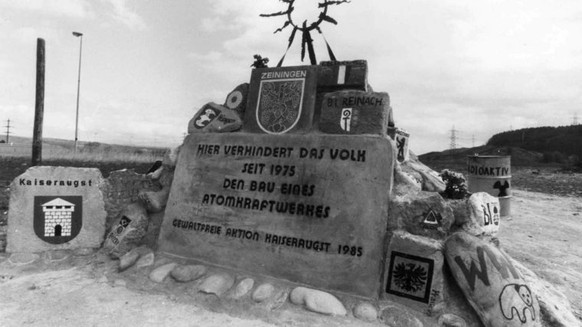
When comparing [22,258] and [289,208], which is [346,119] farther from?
[22,258]

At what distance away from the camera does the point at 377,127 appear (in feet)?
12.4

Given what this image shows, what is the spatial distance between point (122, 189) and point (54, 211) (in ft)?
2.44

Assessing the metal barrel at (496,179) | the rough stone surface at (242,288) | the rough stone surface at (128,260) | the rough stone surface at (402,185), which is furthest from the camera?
the metal barrel at (496,179)

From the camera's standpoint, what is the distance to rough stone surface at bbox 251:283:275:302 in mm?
3342

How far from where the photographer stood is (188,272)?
376 centimetres

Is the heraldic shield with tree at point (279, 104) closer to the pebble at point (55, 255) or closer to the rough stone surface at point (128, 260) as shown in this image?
the rough stone surface at point (128, 260)

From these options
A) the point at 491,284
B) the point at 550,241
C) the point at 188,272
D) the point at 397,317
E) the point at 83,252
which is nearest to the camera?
the point at 491,284

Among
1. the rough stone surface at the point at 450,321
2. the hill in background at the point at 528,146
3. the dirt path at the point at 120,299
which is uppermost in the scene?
the hill in background at the point at 528,146

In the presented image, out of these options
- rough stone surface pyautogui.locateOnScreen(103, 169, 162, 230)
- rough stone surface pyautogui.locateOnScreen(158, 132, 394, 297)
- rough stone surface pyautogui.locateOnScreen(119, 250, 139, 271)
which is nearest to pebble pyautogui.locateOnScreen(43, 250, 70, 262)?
rough stone surface pyautogui.locateOnScreen(103, 169, 162, 230)

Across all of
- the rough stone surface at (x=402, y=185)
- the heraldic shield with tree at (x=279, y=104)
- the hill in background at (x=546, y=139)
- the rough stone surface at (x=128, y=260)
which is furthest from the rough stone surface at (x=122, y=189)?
the hill in background at (x=546, y=139)

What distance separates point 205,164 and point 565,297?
3825 millimetres

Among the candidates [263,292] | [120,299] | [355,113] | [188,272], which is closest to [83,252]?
[120,299]

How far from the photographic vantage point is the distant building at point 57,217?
441cm

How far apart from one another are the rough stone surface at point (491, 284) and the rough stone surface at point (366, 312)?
705 mm
